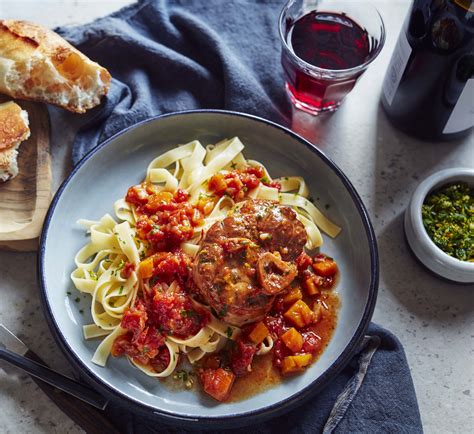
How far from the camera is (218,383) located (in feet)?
15.3

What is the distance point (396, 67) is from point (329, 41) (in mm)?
662

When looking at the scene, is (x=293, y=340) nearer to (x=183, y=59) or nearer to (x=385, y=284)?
(x=385, y=284)

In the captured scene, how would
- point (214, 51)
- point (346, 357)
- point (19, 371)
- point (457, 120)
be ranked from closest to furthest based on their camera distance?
point (346, 357)
point (19, 371)
point (457, 120)
point (214, 51)

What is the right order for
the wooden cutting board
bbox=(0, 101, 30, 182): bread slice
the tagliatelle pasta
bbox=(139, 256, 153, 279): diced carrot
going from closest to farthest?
the tagliatelle pasta, bbox=(139, 256, 153, 279): diced carrot, the wooden cutting board, bbox=(0, 101, 30, 182): bread slice

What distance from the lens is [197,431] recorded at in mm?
4852

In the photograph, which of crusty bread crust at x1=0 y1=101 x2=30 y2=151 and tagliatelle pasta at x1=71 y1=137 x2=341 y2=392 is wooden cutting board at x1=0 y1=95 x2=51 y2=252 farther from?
tagliatelle pasta at x1=71 y1=137 x2=341 y2=392

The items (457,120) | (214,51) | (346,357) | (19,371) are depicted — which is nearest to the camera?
(346,357)

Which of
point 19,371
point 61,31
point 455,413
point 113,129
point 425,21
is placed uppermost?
point 425,21

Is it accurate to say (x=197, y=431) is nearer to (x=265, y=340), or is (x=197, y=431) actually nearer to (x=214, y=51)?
(x=265, y=340)

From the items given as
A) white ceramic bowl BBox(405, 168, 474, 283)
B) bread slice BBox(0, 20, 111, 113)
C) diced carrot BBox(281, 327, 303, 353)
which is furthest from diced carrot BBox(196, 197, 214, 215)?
white ceramic bowl BBox(405, 168, 474, 283)

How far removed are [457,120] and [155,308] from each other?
3144mm

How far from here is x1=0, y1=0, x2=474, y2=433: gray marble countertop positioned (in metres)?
5.11

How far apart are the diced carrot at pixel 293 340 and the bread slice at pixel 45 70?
2832 mm

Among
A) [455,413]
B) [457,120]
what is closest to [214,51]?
[457,120]
